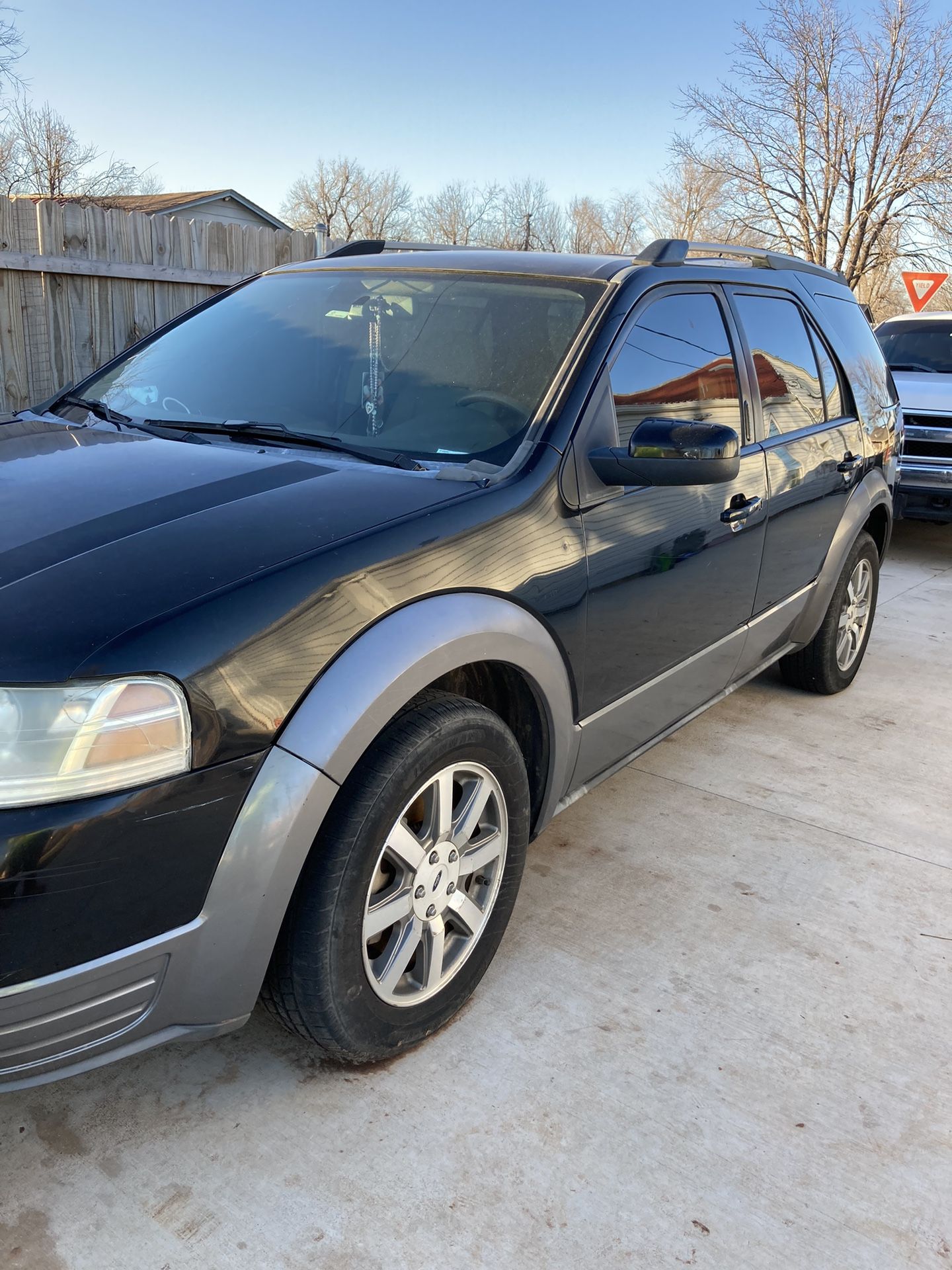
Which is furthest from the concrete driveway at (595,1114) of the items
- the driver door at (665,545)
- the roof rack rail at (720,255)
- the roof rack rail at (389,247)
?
the roof rack rail at (389,247)

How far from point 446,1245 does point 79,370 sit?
5492mm

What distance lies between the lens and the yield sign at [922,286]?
12539 mm

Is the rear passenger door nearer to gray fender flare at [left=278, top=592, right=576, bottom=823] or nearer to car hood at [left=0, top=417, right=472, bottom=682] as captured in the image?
gray fender flare at [left=278, top=592, right=576, bottom=823]

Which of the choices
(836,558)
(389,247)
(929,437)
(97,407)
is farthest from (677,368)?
(929,437)

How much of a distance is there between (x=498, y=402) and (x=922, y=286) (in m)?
11.9

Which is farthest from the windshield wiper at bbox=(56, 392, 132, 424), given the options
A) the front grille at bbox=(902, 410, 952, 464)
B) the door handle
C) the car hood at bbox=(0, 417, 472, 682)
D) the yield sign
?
the yield sign

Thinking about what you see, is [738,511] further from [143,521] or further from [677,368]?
[143,521]

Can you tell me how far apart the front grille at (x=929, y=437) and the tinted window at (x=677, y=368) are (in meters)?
5.56

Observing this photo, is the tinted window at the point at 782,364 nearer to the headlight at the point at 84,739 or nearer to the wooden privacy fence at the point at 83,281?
the headlight at the point at 84,739

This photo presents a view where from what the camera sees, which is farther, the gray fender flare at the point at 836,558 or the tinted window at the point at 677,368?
the gray fender flare at the point at 836,558

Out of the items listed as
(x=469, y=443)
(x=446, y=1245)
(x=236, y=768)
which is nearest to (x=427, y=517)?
(x=469, y=443)

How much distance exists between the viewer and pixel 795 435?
12.3ft

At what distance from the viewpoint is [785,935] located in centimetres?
288

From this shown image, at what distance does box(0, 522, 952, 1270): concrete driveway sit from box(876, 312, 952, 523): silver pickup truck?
18.3ft
